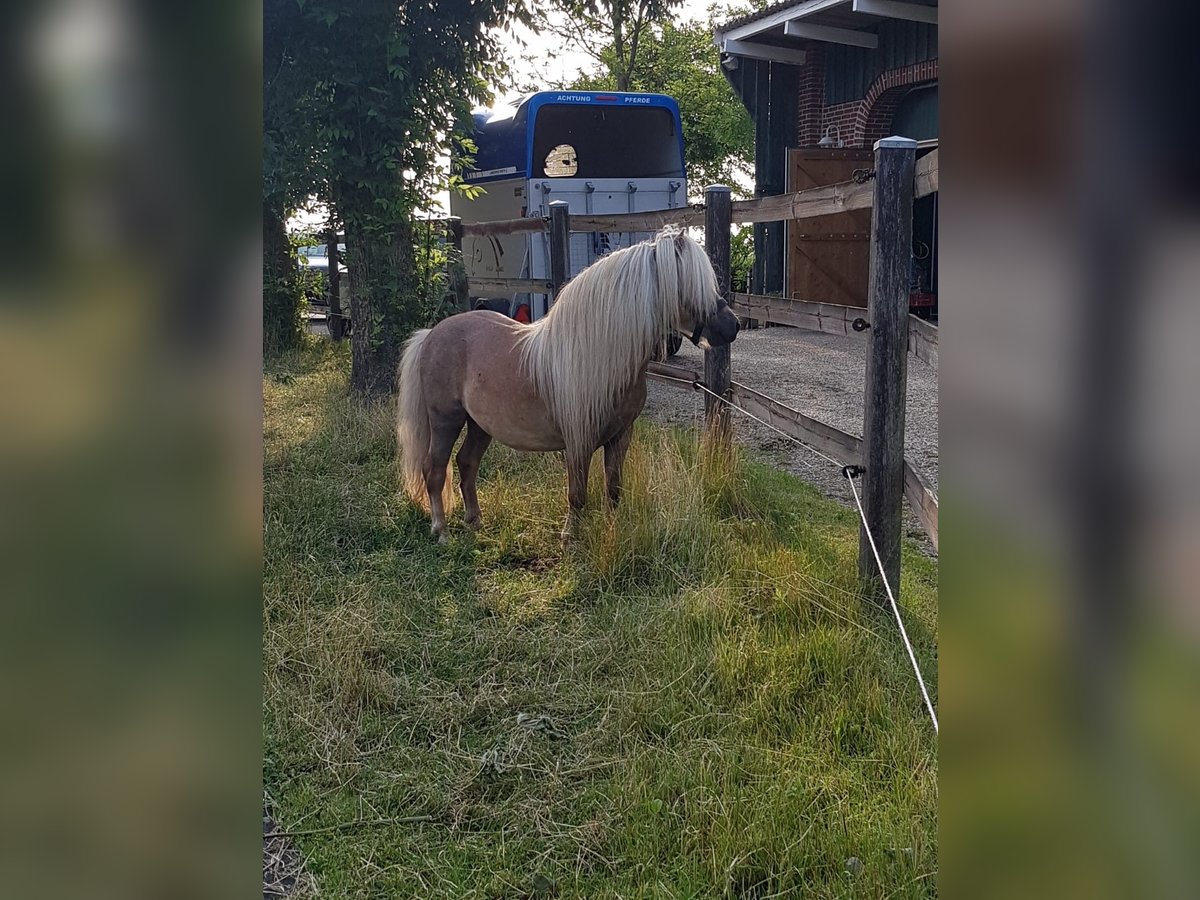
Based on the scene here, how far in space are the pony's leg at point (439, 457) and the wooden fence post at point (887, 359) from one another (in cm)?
205

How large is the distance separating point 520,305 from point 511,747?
7.88 metres

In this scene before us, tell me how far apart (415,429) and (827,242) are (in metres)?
8.05

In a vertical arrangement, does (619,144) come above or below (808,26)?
below

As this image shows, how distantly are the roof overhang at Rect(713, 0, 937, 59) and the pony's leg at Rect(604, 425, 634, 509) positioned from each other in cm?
737

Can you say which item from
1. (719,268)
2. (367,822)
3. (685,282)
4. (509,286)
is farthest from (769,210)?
(367,822)

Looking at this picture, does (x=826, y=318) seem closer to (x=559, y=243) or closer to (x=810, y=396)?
(x=559, y=243)

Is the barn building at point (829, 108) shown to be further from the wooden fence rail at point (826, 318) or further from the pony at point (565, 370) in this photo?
the pony at point (565, 370)

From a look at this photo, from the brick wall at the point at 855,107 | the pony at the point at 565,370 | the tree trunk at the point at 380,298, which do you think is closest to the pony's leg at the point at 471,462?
the pony at the point at 565,370

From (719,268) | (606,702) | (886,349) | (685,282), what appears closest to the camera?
(606,702)

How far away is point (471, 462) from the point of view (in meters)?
4.79
